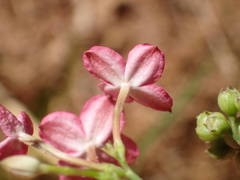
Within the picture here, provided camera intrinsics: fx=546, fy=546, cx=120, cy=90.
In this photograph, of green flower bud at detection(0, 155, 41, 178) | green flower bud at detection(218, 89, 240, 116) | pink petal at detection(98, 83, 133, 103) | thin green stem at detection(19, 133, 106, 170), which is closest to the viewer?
green flower bud at detection(0, 155, 41, 178)

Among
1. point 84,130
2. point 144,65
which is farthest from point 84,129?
point 144,65

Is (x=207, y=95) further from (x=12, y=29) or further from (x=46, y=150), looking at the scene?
(x=46, y=150)

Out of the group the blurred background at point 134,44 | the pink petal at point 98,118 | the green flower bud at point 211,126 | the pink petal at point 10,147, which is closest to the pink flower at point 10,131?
the pink petal at point 10,147

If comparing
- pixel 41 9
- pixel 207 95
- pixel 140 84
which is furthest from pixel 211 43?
pixel 140 84

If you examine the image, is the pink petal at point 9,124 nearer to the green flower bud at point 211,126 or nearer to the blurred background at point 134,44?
the green flower bud at point 211,126

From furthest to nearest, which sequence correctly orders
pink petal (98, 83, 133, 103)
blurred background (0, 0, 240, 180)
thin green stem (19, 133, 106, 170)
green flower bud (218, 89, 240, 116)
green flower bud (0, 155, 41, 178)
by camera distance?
1. blurred background (0, 0, 240, 180)
2. pink petal (98, 83, 133, 103)
3. green flower bud (218, 89, 240, 116)
4. thin green stem (19, 133, 106, 170)
5. green flower bud (0, 155, 41, 178)

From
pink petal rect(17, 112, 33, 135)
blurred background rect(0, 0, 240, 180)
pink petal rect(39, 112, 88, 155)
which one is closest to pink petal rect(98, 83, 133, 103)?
pink petal rect(39, 112, 88, 155)

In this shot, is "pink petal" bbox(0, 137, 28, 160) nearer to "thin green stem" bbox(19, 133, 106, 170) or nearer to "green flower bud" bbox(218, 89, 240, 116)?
"thin green stem" bbox(19, 133, 106, 170)
